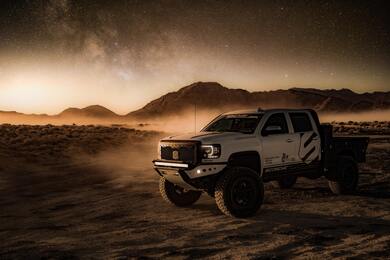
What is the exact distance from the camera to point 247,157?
9180 millimetres

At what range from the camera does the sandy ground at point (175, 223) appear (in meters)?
6.54

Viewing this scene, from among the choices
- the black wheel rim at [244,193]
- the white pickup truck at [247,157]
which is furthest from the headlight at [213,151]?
the black wheel rim at [244,193]

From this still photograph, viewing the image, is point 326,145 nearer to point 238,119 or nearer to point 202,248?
point 238,119

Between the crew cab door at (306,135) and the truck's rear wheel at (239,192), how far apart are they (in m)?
1.71

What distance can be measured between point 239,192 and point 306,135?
7.77 feet

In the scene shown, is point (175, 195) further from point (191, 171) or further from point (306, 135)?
point (306, 135)

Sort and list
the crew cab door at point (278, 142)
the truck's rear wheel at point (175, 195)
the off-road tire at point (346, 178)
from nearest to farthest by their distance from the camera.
Answer: the crew cab door at point (278, 142)
the truck's rear wheel at point (175, 195)
the off-road tire at point (346, 178)

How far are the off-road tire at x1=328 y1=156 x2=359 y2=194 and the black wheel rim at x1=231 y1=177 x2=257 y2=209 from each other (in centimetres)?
333

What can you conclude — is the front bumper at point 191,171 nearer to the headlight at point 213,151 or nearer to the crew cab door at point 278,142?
the headlight at point 213,151

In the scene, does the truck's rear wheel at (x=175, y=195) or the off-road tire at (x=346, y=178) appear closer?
the truck's rear wheel at (x=175, y=195)

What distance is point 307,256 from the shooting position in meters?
6.10

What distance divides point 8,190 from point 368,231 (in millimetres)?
9943

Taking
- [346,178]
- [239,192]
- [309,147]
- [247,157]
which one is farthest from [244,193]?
[346,178]

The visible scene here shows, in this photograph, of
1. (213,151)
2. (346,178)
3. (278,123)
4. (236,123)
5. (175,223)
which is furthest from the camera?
(346,178)
